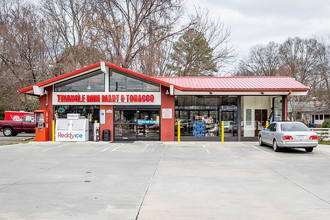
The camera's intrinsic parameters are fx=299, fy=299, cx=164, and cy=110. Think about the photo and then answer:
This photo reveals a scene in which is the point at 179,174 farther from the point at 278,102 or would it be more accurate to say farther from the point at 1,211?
the point at 278,102

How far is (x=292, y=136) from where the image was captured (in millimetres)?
13742

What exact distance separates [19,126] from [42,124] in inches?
312

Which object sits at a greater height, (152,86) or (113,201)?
(152,86)

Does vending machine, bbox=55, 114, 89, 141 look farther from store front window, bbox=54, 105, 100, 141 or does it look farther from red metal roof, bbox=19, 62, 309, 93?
red metal roof, bbox=19, 62, 309, 93

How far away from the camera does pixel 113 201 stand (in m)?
6.20

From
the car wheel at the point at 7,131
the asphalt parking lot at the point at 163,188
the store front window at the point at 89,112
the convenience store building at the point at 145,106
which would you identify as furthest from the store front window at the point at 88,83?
the car wheel at the point at 7,131

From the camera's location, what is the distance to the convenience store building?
65.2 ft

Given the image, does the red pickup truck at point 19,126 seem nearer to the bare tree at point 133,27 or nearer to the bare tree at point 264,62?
the bare tree at point 133,27

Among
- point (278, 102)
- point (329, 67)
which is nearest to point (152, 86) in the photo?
point (278, 102)

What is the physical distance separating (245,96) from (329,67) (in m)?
26.5

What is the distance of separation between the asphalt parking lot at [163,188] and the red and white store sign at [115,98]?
26.1ft

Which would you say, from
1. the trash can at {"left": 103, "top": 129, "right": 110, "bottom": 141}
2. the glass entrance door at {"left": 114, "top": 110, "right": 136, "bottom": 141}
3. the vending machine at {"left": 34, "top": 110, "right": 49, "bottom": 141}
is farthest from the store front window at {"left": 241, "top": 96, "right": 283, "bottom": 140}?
the vending machine at {"left": 34, "top": 110, "right": 49, "bottom": 141}

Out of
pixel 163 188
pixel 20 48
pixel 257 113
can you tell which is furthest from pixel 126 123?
pixel 20 48

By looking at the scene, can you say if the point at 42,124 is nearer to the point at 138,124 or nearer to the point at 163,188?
the point at 138,124
